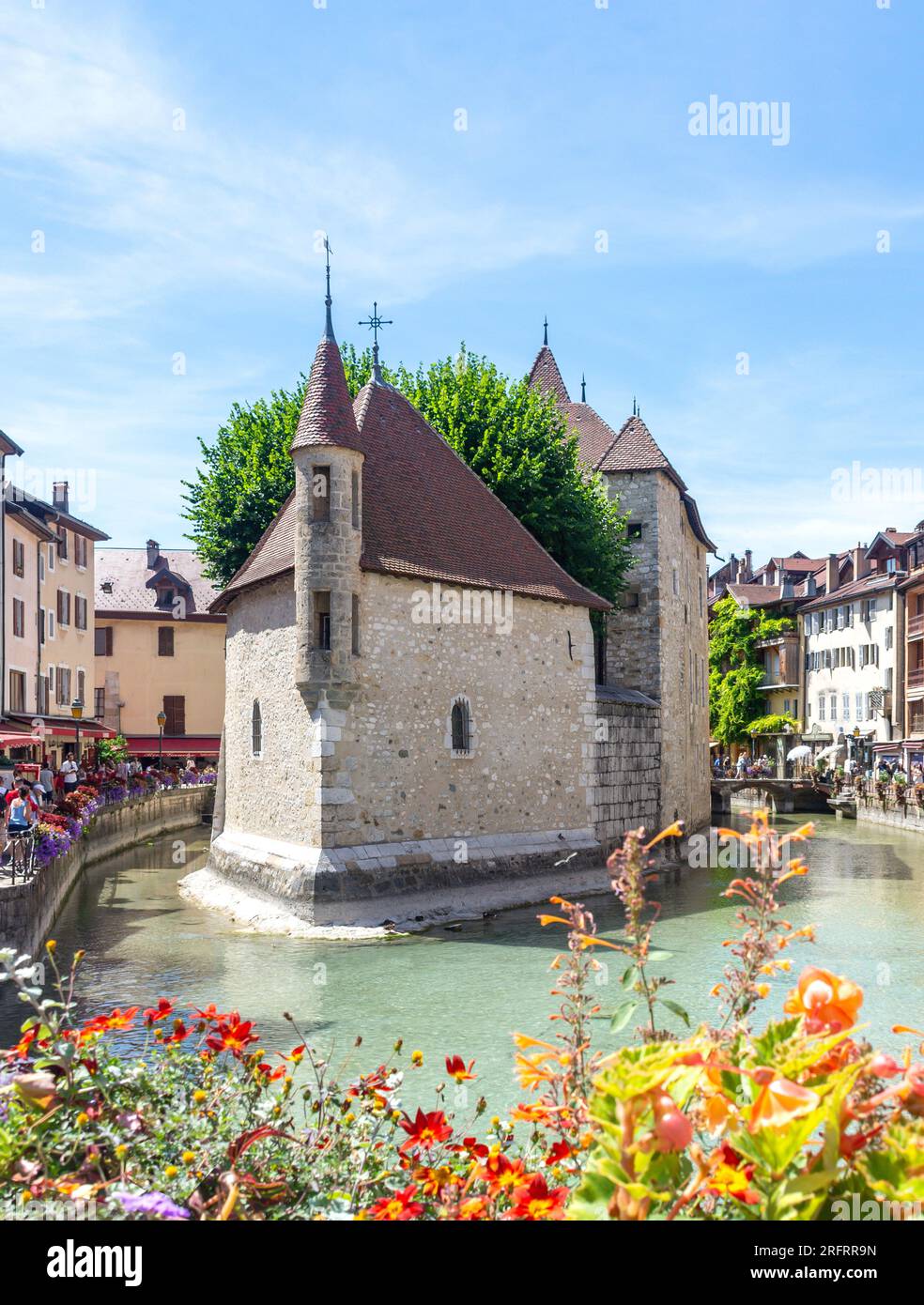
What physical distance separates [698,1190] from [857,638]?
184ft

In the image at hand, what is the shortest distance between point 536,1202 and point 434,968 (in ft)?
42.4

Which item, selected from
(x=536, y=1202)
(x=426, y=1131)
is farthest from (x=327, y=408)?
(x=536, y=1202)

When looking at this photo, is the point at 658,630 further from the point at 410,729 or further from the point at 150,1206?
the point at 150,1206

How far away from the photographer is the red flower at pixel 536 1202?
8.00 feet

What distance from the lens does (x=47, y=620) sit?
3888 cm

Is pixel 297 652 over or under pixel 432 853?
over

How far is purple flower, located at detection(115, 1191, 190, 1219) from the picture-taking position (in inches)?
99.7

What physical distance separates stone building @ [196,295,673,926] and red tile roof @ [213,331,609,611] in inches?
1.8

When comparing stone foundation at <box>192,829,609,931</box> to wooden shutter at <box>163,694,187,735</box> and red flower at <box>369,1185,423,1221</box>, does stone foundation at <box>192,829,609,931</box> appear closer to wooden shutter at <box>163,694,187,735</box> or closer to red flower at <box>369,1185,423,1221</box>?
red flower at <box>369,1185,423,1221</box>

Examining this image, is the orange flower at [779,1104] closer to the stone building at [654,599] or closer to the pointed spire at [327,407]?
the pointed spire at [327,407]

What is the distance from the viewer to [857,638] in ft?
179
